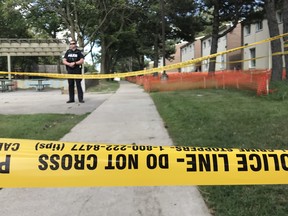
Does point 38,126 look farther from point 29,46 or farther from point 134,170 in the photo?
point 29,46

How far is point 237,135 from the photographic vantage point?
6.04 m

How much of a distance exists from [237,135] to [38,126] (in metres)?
3.95

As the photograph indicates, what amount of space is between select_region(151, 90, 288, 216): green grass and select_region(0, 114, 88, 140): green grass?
2.11 m

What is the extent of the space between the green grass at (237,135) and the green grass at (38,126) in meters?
2.11

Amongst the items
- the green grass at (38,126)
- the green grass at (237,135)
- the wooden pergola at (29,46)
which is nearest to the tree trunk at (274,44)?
the green grass at (237,135)

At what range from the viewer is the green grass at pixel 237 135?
331 centimetres

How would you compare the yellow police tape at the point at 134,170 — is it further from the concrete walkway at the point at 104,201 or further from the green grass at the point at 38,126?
the green grass at the point at 38,126

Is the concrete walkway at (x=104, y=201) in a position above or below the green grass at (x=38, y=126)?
below

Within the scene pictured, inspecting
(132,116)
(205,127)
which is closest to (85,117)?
(132,116)

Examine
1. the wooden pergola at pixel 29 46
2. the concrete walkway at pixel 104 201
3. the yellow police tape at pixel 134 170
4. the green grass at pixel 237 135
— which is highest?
the wooden pergola at pixel 29 46

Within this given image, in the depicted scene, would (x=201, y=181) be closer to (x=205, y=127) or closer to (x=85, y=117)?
(x=205, y=127)

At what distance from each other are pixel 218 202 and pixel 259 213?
411mm

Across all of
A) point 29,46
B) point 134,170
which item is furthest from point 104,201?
point 29,46

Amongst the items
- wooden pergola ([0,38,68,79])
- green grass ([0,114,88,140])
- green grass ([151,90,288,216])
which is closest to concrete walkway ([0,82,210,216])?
green grass ([151,90,288,216])
